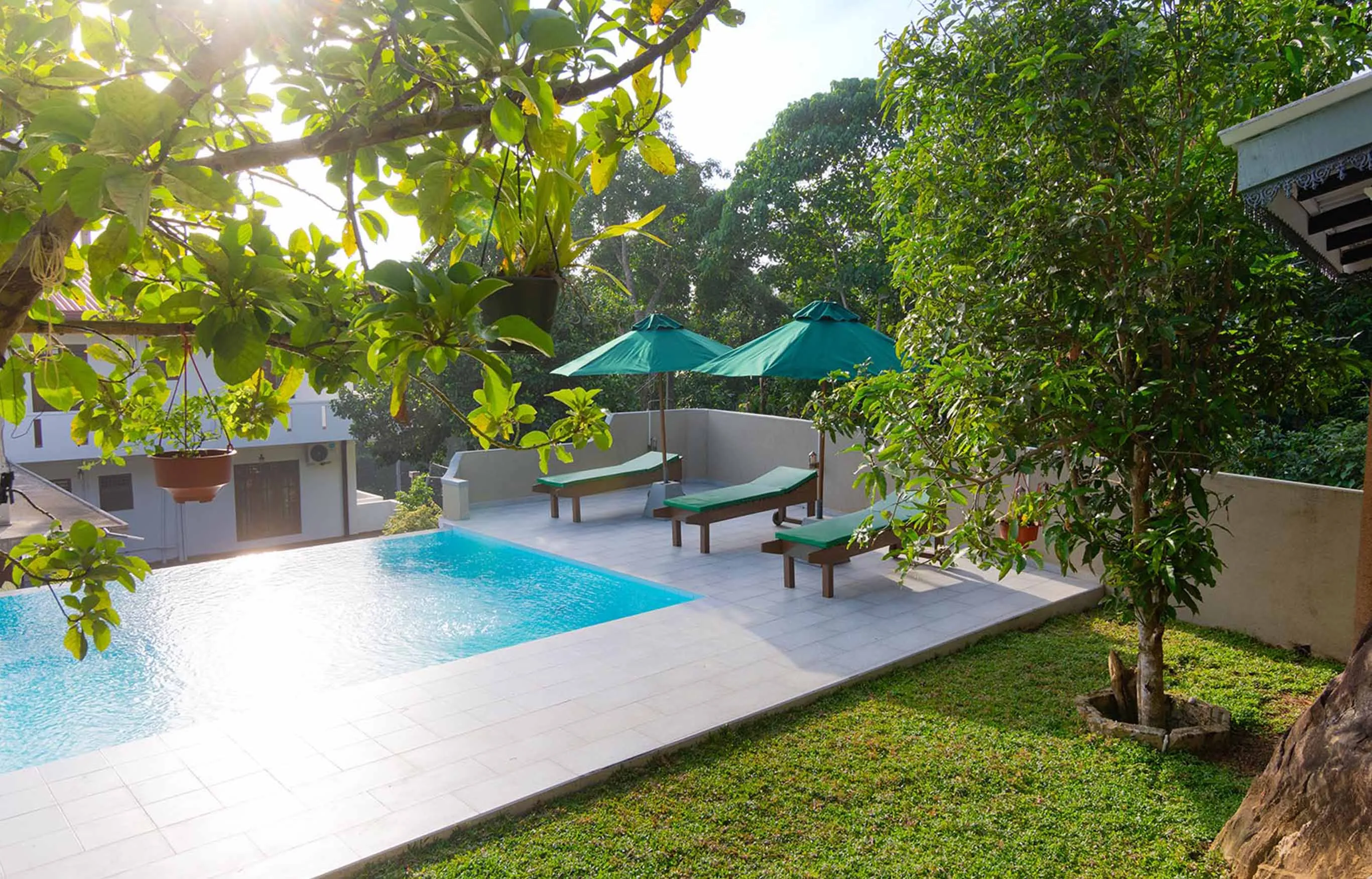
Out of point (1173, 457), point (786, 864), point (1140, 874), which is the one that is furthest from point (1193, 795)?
point (786, 864)

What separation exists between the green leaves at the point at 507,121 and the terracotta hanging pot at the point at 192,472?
6.56 feet

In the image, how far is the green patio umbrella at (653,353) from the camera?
996 centimetres

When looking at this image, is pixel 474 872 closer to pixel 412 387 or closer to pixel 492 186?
pixel 492 186

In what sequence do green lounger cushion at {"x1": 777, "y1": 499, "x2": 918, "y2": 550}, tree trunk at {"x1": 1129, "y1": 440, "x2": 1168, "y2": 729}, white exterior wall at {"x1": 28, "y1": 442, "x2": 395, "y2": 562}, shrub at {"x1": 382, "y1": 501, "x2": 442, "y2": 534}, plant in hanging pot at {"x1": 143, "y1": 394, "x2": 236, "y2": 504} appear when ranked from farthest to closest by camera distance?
white exterior wall at {"x1": 28, "y1": 442, "x2": 395, "y2": 562} → shrub at {"x1": 382, "y1": 501, "x2": 442, "y2": 534} → green lounger cushion at {"x1": 777, "y1": 499, "x2": 918, "y2": 550} → tree trunk at {"x1": 1129, "y1": 440, "x2": 1168, "y2": 729} → plant in hanging pot at {"x1": 143, "y1": 394, "x2": 236, "y2": 504}

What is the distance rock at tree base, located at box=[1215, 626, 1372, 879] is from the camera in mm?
3008

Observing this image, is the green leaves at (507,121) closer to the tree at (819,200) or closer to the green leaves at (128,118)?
the green leaves at (128,118)

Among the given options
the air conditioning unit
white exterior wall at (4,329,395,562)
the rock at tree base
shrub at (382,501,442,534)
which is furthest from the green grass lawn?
the air conditioning unit

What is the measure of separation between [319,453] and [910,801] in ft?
62.4

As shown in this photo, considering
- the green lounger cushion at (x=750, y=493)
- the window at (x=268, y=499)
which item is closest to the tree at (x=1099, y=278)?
the green lounger cushion at (x=750, y=493)

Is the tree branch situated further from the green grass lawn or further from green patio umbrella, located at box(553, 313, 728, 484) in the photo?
green patio umbrella, located at box(553, 313, 728, 484)

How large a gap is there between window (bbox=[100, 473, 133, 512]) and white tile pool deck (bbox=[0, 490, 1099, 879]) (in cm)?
1516

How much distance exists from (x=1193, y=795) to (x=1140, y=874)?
819mm

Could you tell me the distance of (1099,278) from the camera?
167 inches

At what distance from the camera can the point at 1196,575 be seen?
3846mm
